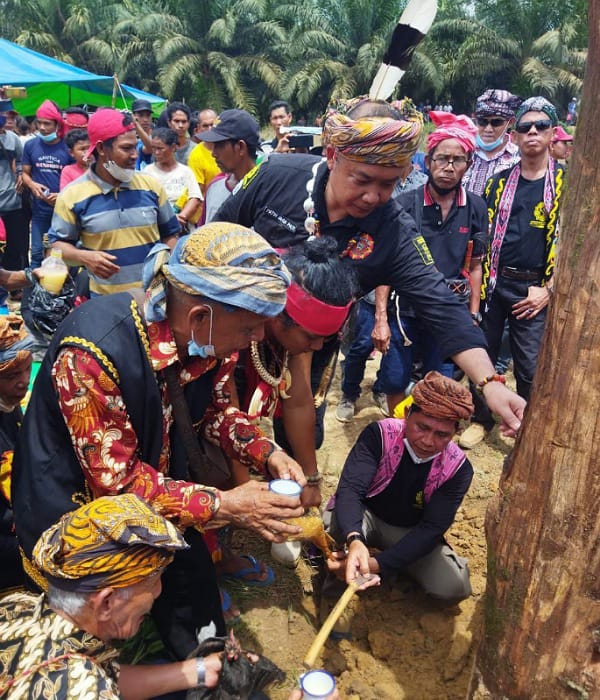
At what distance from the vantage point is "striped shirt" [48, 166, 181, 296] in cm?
383

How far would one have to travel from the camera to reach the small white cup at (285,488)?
2047mm

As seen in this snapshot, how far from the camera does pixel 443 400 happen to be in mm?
2715

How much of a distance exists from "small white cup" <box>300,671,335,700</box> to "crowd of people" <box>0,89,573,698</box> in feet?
0.27

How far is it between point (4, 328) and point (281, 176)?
4.34ft

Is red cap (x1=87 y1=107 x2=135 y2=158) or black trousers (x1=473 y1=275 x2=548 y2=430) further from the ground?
red cap (x1=87 y1=107 x2=135 y2=158)

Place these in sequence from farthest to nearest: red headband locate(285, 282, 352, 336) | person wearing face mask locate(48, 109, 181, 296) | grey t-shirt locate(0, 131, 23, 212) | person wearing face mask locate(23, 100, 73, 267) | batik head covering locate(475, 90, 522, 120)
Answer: person wearing face mask locate(23, 100, 73, 267), grey t-shirt locate(0, 131, 23, 212), batik head covering locate(475, 90, 522, 120), person wearing face mask locate(48, 109, 181, 296), red headband locate(285, 282, 352, 336)

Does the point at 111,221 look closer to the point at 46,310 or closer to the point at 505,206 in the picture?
the point at 46,310

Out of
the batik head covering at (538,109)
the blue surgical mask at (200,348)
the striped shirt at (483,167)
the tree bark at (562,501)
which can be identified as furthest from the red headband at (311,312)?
the striped shirt at (483,167)

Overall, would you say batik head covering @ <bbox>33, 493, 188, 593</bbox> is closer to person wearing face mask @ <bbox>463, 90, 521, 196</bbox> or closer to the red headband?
the red headband

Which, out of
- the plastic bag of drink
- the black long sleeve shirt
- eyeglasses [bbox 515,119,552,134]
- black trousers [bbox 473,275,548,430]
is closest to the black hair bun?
the black long sleeve shirt

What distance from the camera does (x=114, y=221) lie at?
387cm

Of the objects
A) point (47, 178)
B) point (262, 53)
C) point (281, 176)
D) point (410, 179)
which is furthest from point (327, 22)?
point (281, 176)

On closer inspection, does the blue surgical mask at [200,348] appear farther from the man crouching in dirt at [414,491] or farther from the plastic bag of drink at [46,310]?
the plastic bag of drink at [46,310]

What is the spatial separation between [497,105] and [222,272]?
418 centimetres
